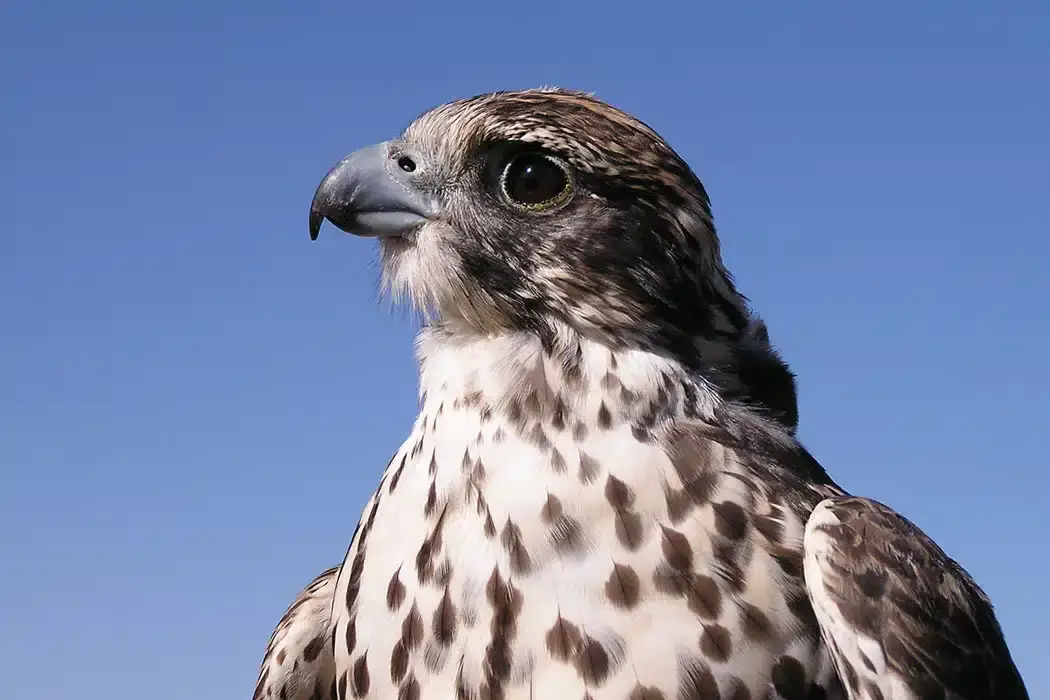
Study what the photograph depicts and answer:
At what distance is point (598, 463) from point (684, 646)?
1.67 ft

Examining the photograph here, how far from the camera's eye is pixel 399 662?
3076 millimetres

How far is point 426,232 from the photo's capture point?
3.61 meters

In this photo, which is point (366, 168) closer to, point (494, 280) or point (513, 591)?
point (494, 280)

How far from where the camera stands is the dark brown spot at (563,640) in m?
2.86

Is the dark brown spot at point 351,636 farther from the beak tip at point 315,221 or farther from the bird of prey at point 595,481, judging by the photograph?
the beak tip at point 315,221

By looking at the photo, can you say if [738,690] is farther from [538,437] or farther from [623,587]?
[538,437]

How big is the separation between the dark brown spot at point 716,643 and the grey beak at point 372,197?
1.52m

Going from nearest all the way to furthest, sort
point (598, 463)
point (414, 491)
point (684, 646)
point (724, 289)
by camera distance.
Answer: point (684, 646)
point (598, 463)
point (414, 491)
point (724, 289)

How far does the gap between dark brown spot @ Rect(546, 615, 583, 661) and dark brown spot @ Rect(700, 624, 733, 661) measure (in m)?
0.30

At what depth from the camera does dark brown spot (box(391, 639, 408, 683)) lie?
10.0 feet

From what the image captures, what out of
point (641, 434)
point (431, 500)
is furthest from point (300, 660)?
point (641, 434)

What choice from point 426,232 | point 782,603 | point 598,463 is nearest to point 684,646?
point 782,603

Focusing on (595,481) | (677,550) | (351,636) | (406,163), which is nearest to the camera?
(677,550)

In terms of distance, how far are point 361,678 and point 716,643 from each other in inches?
38.6
